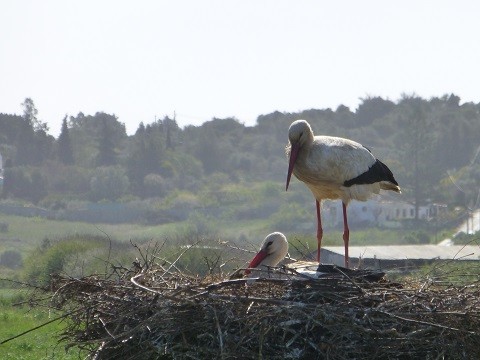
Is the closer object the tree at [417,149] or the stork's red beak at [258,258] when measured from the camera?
the stork's red beak at [258,258]

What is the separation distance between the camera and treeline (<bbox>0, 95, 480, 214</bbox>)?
59.7 meters

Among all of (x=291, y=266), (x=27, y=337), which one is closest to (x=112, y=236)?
(x=27, y=337)

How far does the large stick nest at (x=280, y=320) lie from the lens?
661 cm

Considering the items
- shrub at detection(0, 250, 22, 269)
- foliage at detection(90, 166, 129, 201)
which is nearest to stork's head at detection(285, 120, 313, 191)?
shrub at detection(0, 250, 22, 269)

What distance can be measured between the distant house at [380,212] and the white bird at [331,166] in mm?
37012

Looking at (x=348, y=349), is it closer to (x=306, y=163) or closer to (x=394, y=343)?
(x=394, y=343)

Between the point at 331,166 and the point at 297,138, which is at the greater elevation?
the point at 297,138

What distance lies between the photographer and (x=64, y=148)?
66.0m

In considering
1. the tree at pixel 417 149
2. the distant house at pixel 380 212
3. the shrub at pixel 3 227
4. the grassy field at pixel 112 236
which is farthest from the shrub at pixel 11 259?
the tree at pixel 417 149

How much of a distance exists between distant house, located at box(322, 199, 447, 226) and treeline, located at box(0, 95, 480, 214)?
2300 millimetres

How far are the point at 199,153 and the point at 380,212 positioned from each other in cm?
1808

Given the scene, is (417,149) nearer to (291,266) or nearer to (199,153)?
(199,153)

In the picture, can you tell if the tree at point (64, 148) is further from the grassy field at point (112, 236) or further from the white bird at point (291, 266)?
the white bird at point (291, 266)

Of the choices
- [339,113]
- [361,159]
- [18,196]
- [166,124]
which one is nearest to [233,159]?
[166,124]
